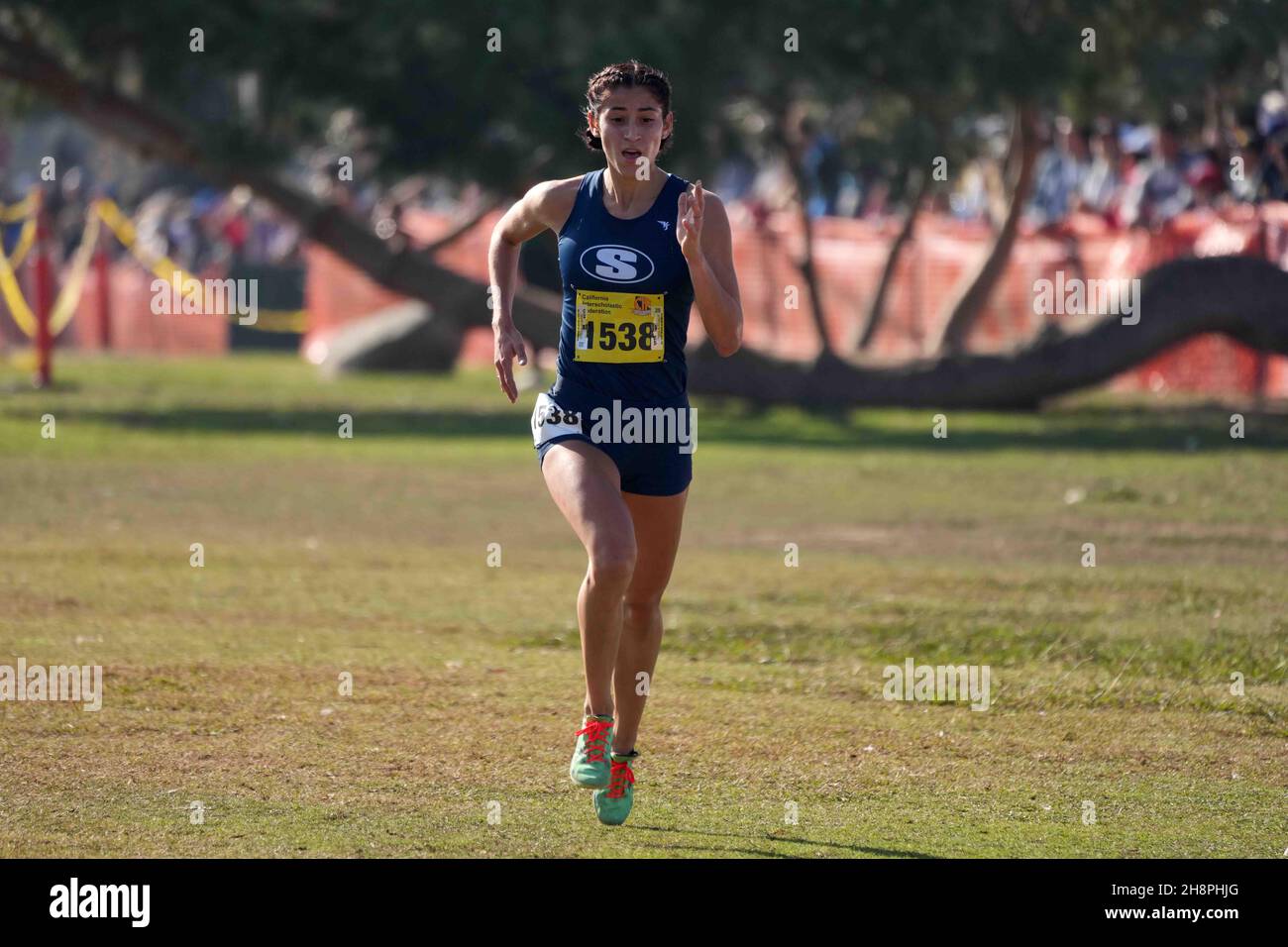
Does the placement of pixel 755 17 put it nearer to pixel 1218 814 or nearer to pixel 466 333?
pixel 466 333

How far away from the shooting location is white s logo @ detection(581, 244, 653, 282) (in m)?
6.80

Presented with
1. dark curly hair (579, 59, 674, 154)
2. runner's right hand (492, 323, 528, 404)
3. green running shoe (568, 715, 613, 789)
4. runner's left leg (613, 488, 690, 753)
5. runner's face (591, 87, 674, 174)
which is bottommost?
green running shoe (568, 715, 613, 789)

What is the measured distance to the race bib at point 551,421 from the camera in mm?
6855

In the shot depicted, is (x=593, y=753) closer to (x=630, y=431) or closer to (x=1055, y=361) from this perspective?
(x=630, y=431)

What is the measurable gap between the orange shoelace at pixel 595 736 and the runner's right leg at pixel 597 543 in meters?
0.04

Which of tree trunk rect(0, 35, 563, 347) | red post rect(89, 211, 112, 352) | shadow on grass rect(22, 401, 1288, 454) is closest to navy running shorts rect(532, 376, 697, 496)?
shadow on grass rect(22, 401, 1288, 454)

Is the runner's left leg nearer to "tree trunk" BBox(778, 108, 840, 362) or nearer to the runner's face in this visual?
the runner's face

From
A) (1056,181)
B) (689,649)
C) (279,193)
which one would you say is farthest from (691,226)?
(1056,181)

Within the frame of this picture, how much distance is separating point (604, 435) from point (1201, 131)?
56.9 ft

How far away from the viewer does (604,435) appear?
6.84 meters

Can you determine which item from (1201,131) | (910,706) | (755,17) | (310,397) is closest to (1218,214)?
(1201,131)

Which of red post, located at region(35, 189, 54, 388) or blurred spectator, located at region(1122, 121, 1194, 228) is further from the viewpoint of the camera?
blurred spectator, located at region(1122, 121, 1194, 228)

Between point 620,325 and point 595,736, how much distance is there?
1.33 metres

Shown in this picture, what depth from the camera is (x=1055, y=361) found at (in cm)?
2181
